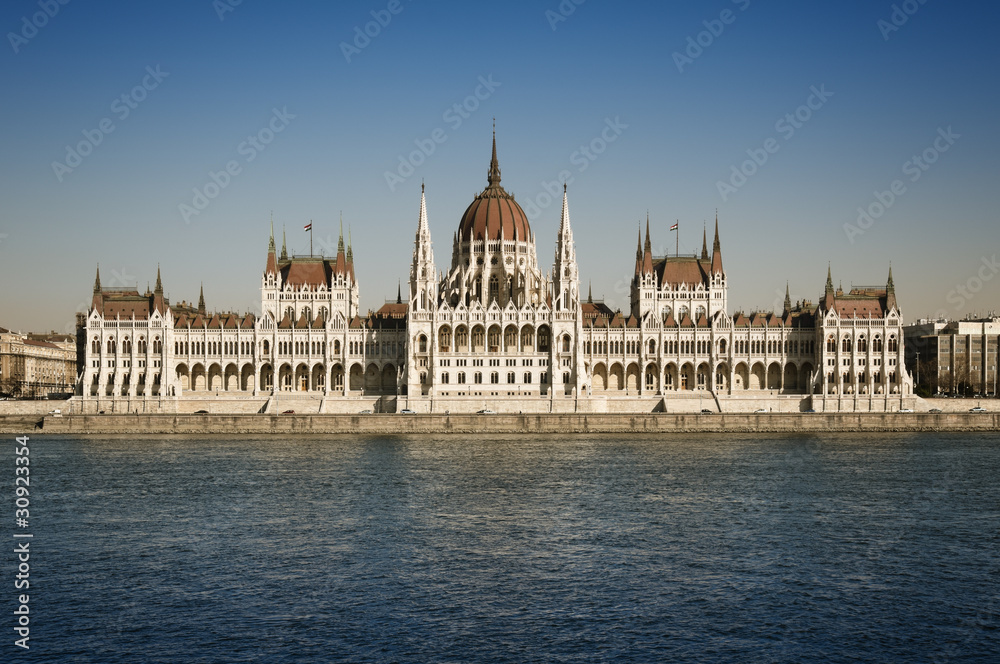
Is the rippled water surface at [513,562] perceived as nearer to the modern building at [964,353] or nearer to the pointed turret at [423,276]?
the pointed turret at [423,276]

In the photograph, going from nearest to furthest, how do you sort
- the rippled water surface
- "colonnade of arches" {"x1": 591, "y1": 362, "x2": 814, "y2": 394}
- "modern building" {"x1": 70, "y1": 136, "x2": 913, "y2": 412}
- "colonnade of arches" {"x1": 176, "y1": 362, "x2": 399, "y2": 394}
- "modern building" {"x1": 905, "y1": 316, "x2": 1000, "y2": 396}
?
the rippled water surface, "modern building" {"x1": 70, "y1": 136, "x2": 913, "y2": 412}, "colonnade of arches" {"x1": 176, "y1": 362, "x2": 399, "y2": 394}, "colonnade of arches" {"x1": 591, "y1": 362, "x2": 814, "y2": 394}, "modern building" {"x1": 905, "y1": 316, "x2": 1000, "y2": 396}

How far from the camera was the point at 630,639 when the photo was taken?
103ft

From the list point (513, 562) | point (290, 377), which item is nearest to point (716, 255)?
point (290, 377)

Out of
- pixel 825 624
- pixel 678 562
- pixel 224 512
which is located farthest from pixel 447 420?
pixel 825 624

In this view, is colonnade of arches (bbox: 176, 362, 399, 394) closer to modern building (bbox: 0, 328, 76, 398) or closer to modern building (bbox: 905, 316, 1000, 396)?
modern building (bbox: 0, 328, 76, 398)

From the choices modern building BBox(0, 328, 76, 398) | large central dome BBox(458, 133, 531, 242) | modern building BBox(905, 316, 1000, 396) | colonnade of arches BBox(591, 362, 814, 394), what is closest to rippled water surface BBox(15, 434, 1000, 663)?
colonnade of arches BBox(591, 362, 814, 394)

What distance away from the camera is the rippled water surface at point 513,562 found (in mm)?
31250

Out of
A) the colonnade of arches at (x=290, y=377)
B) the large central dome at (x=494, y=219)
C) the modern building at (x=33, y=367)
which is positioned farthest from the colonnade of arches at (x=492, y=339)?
the modern building at (x=33, y=367)

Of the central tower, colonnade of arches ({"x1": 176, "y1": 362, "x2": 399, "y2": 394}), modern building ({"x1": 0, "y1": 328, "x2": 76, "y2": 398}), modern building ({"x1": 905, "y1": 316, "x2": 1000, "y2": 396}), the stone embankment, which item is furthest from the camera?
modern building ({"x1": 0, "y1": 328, "x2": 76, "y2": 398})

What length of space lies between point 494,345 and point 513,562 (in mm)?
76868

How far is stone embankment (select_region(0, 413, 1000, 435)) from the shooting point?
101250 mm

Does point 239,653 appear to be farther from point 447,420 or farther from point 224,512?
point 447,420

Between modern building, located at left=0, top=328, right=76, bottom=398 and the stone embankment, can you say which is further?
modern building, located at left=0, top=328, right=76, bottom=398

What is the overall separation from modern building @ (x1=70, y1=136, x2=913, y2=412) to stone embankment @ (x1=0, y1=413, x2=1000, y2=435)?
999 centimetres
